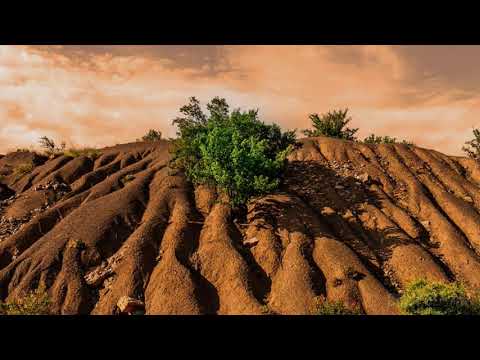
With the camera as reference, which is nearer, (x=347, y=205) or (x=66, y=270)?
(x=66, y=270)

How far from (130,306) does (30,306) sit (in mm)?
5969

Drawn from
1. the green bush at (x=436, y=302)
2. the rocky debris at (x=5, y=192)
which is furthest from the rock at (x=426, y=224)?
the rocky debris at (x=5, y=192)

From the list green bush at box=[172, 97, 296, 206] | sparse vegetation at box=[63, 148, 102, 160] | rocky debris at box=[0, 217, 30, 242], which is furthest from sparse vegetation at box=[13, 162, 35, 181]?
green bush at box=[172, 97, 296, 206]

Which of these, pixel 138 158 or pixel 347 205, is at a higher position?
pixel 347 205

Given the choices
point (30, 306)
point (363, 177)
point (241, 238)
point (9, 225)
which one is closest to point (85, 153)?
point (9, 225)

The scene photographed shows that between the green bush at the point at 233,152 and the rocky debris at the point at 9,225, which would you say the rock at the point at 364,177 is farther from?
the rocky debris at the point at 9,225

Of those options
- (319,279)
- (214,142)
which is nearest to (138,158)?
(214,142)

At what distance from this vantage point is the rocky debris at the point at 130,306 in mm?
26219

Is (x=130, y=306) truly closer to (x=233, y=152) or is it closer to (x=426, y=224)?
(x=233, y=152)

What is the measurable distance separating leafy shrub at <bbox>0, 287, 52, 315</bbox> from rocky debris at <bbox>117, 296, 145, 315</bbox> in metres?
4.44

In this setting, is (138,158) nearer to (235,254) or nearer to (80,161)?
(80,161)

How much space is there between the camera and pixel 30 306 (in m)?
23.2
